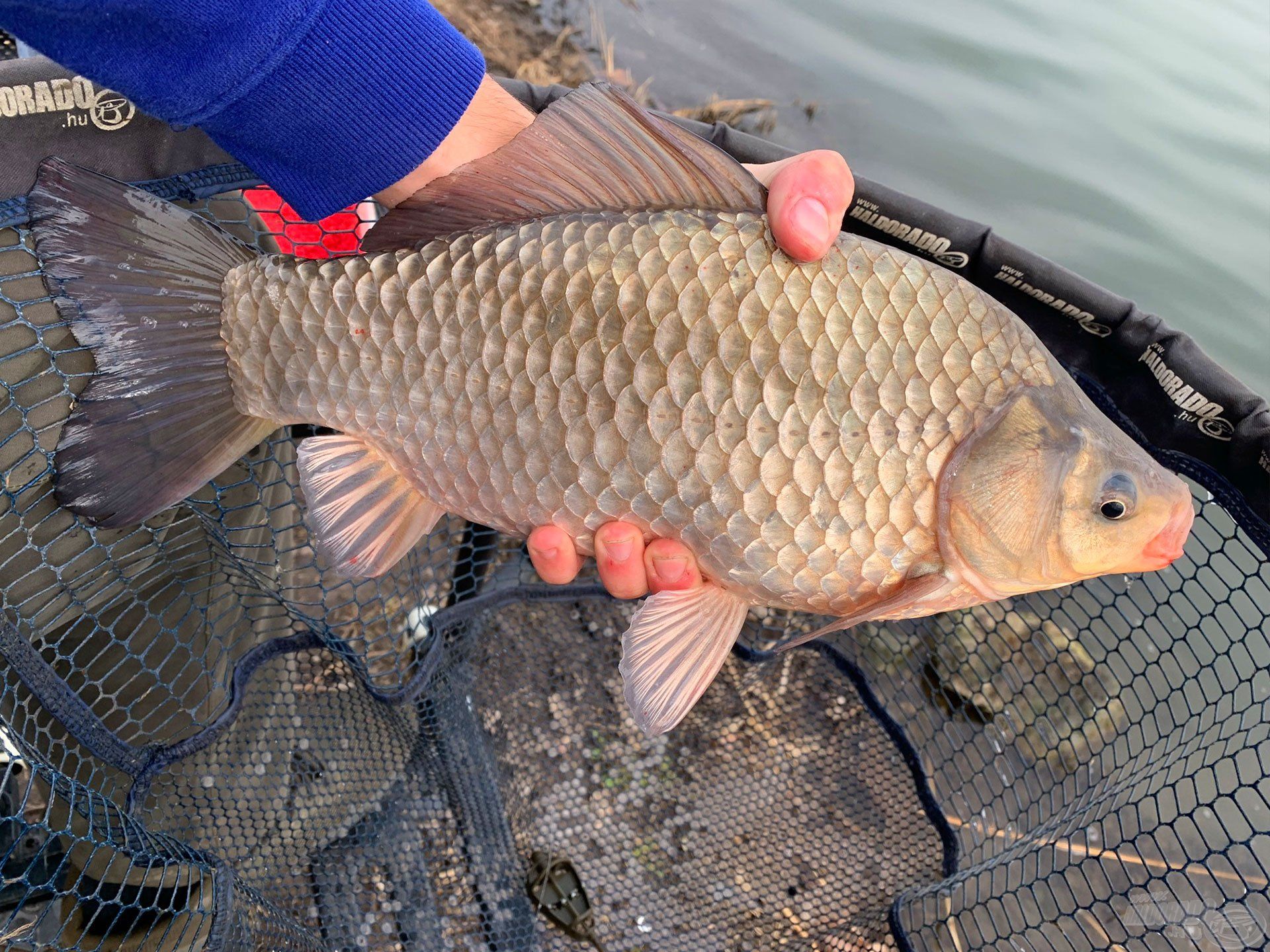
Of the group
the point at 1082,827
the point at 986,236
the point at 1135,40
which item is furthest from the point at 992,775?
the point at 1135,40

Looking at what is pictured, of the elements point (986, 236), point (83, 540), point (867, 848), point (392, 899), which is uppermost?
point (986, 236)

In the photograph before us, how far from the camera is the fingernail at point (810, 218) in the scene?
1.18m

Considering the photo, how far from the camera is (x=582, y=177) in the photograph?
1.29 m

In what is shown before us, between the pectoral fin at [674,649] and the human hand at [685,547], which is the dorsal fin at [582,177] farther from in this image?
the pectoral fin at [674,649]

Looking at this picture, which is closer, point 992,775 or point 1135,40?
point 992,775

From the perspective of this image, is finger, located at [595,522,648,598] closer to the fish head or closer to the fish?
the fish

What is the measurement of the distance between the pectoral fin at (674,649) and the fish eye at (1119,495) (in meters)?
0.60

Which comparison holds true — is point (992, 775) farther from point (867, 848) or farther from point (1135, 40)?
point (1135, 40)

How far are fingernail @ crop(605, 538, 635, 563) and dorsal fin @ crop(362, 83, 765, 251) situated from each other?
0.54 m

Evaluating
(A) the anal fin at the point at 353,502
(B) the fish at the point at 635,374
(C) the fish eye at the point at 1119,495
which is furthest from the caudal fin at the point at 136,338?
(C) the fish eye at the point at 1119,495

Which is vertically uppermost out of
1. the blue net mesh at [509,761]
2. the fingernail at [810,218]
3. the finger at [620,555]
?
the fingernail at [810,218]

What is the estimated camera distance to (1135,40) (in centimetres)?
382

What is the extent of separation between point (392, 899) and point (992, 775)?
1451 mm

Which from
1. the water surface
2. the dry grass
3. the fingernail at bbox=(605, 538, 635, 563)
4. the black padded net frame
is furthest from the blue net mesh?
the dry grass
